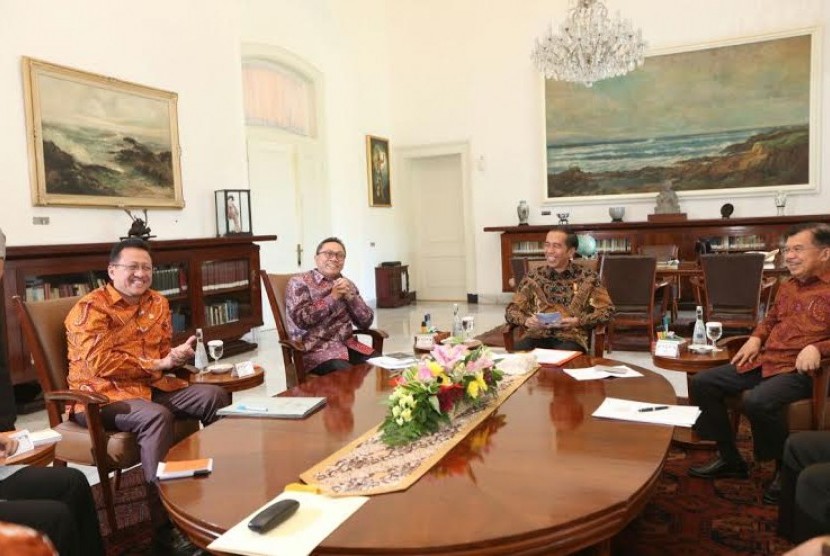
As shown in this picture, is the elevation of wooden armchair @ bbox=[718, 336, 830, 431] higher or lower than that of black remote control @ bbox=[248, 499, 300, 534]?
lower

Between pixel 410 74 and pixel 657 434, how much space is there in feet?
31.8

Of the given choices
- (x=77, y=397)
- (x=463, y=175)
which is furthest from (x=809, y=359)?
(x=463, y=175)

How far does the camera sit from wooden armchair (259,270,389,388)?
365 cm

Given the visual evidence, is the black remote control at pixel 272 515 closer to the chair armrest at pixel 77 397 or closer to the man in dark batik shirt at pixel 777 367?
the chair armrest at pixel 77 397

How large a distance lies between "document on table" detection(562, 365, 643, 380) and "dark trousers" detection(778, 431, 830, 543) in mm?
646

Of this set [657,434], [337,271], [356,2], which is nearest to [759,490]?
[657,434]

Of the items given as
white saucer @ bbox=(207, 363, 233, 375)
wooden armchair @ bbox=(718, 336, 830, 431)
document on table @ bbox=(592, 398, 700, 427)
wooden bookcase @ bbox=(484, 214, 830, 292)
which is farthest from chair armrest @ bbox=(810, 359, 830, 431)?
wooden bookcase @ bbox=(484, 214, 830, 292)

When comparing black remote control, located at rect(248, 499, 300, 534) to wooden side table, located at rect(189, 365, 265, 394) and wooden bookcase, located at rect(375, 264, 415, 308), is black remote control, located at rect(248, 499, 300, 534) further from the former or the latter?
wooden bookcase, located at rect(375, 264, 415, 308)

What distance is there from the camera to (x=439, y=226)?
1114 cm

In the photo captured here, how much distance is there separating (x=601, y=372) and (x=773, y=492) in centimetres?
90

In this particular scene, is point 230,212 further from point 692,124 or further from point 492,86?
point 692,124

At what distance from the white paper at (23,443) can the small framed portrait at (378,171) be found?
846 centimetres

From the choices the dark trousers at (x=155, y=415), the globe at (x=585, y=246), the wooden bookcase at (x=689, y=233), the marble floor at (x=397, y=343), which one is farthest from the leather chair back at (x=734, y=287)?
the dark trousers at (x=155, y=415)

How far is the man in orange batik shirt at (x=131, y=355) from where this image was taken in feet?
8.76
